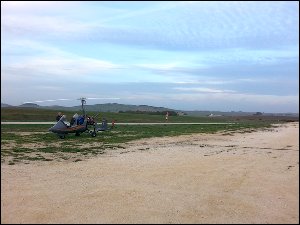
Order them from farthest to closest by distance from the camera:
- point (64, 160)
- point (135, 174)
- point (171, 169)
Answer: point (64, 160) < point (171, 169) < point (135, 174)

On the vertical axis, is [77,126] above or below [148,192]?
above

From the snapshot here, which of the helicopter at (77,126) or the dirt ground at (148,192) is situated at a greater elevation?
the helicopter at (77,126)

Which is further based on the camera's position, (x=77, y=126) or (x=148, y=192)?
(x=77, y=126)

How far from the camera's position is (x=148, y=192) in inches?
379

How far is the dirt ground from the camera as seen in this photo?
25.8 feet

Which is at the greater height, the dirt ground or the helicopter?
the helicopter

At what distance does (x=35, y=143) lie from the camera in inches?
742

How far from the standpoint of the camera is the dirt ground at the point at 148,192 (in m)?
7.86

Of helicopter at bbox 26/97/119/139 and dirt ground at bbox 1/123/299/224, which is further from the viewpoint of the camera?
helicopter at bbox 26/97/119/139

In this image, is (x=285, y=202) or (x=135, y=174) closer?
(x=285, y=202)

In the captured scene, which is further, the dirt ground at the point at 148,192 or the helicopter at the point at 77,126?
the helicopter at the point at 77,126

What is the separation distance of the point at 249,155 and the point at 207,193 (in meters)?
8.63

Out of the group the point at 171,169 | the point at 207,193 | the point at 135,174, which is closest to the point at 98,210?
the point at 207,193

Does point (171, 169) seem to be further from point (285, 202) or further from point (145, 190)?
point (285, 202)
